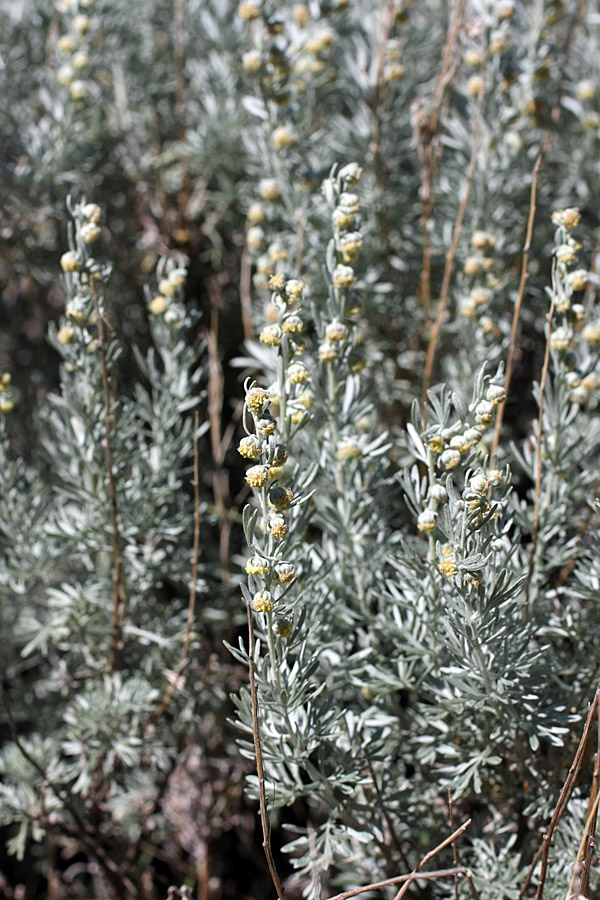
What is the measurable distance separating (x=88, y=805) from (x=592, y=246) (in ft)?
5.86

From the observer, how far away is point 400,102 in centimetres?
214

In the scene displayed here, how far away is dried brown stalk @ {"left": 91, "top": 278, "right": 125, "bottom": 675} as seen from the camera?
1399mm

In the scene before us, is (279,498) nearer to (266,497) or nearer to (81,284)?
(266,497)

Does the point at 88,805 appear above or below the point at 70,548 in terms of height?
below

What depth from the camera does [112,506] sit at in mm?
1487

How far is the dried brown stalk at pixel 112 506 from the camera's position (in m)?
1.40

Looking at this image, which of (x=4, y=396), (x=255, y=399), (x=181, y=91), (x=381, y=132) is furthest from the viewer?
(x=181, y=91)

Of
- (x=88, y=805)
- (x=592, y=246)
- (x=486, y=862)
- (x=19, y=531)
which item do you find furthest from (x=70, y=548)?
(x=592, y=246)

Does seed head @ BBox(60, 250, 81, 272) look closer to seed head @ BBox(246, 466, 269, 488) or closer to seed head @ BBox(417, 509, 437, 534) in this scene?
seed head @ BBox(246, 466, 269, 488)

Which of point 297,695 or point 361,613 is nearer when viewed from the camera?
point 297,695

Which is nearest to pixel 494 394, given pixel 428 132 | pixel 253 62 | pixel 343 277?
pixel 343 277

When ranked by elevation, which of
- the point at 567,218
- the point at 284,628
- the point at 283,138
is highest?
the point at 283,138

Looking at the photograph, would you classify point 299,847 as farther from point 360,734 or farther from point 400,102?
point 400,102

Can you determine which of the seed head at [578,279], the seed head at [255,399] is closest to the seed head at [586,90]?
the seed head at [578,279]
